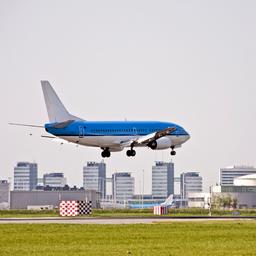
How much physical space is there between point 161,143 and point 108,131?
8152 mm

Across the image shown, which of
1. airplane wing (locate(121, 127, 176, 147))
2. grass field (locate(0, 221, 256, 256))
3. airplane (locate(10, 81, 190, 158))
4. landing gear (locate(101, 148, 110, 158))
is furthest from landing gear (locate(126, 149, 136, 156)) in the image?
grass field (locate(0, 221, 256, 256))

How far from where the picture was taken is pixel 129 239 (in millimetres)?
71562

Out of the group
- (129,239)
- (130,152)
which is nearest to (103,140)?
(130,152)

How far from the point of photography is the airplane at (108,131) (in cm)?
14338

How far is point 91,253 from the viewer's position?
60312 millimetres

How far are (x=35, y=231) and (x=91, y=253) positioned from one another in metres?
21.7

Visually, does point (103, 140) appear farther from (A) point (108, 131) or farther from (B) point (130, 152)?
(B) point (130, 152)

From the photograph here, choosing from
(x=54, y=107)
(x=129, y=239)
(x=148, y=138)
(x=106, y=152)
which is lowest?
(x=129, y=239)

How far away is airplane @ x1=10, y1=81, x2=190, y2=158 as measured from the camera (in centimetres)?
14338

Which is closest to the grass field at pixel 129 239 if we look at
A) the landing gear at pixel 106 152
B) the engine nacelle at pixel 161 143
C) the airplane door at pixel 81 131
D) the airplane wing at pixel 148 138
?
the airplane door at pixel 81 131

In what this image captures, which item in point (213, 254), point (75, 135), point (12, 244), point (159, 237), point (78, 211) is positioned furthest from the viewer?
point (75, 135)

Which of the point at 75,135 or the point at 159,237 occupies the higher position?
the point at 75,135

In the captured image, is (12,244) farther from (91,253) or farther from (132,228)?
(132,228)

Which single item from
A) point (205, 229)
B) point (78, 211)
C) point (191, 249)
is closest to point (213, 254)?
point (191, 249)
